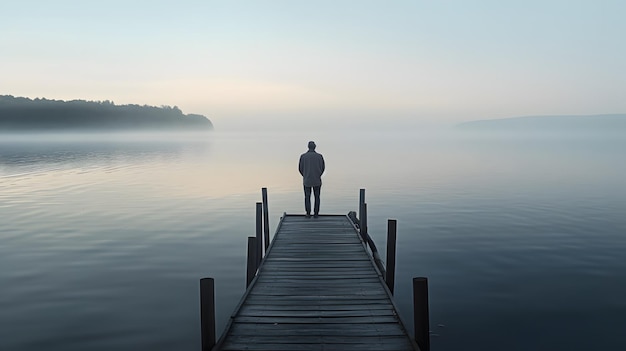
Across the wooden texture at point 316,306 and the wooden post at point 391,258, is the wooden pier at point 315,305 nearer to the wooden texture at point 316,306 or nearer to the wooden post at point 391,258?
the wooden texture at point 316,306

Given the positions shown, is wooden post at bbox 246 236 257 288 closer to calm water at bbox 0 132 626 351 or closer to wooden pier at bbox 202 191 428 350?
wooden pier at bbox 202 191 428 350

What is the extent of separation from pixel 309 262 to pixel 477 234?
10289 mm

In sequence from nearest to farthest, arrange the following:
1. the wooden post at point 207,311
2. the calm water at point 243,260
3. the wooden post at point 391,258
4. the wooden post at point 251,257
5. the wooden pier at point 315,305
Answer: the wooden post at point 207,311, the wooden pier at point 315,305, the calm water at point 243,260, the wooden post at point 391,258, the wooden post at point 251,257

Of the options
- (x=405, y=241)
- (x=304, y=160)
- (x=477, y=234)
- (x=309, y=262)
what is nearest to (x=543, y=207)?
(x=477, y=234)

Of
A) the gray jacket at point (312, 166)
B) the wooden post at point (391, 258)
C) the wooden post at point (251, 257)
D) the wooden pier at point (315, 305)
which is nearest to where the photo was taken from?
the wooden pier at point (315, 305)

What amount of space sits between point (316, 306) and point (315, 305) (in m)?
0.05

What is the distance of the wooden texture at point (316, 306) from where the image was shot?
693 centimetres

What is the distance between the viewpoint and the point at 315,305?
8430 mm

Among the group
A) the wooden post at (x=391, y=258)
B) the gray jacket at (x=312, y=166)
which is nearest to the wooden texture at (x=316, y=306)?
the wooden post at (x=391, y=258)

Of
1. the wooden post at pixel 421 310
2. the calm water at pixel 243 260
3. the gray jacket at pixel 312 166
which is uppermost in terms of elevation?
the gray jacket at pixel 312 166

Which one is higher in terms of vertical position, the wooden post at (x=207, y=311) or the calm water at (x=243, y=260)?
the wooden post at (x=207, y=311)

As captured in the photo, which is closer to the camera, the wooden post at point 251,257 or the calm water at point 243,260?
the calm water at point 243,260

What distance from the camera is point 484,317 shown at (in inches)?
428

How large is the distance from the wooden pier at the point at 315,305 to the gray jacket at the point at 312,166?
9.95 feet
